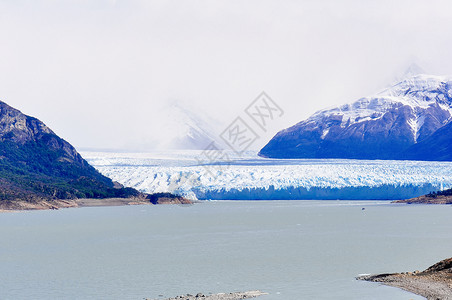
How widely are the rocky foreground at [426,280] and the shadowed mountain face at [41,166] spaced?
12056cm

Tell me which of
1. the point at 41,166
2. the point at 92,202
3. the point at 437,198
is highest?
the point at 41,166

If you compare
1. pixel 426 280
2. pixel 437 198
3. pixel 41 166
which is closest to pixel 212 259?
pixel 426 280

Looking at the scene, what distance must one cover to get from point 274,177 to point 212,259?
83810mm

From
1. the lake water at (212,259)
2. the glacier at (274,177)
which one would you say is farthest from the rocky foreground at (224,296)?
the glacier at (274,177)

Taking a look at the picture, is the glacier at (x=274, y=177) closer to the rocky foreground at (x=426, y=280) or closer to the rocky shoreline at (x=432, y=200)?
the rocky shoreline at (x=432, y=200)

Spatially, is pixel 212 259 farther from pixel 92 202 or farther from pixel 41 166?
pixel 41 166

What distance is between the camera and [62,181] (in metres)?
174

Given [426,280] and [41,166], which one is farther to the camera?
[41,166]

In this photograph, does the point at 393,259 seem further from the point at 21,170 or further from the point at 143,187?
the point at 21,170

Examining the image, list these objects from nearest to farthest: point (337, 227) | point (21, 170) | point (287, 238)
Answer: point (287, 238) < point (337, 227) < point (21, 170)

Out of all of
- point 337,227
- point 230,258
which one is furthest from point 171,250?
point 337,227

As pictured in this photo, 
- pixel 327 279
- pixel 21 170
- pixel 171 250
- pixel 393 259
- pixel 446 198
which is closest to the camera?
pixel 327 279

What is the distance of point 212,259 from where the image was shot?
47.5m

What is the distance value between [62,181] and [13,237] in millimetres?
108671
